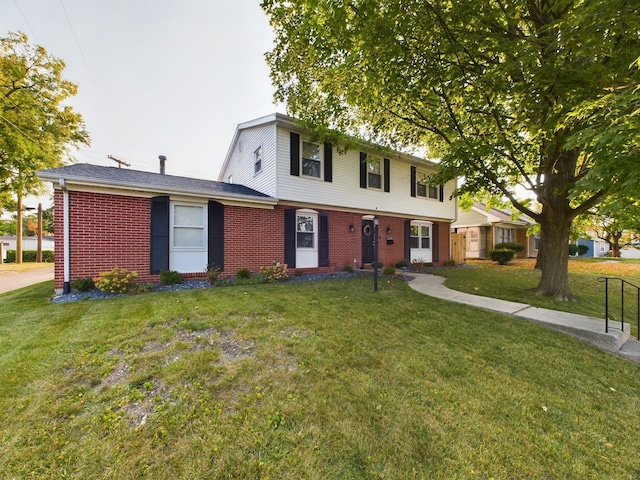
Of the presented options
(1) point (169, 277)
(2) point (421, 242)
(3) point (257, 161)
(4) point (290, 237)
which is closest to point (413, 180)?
(2) point (421, 242)

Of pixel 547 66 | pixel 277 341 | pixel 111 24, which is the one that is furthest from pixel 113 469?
pixel 111 24

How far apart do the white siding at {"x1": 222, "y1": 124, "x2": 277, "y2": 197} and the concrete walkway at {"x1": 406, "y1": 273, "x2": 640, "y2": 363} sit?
6.63 meters

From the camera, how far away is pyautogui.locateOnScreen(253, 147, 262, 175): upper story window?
10459mm

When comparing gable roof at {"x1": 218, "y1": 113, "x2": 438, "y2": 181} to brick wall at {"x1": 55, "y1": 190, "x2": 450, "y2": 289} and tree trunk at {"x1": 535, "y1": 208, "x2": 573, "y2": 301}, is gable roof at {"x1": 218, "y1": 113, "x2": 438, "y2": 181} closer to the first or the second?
brick wall at {"x1": 55, "y1": 190, "x2": 450, "y2": 289}

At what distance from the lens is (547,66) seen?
15.6 ft

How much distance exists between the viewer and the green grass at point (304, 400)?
1895 millimetres

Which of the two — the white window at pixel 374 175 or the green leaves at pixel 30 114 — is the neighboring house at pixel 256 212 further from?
the green leaves at pixel 30 114

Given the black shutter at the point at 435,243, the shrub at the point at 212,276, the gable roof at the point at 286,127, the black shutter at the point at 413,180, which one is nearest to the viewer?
the shrub at the point at 212,276

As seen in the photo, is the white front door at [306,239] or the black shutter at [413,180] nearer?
the white front door at [306,239]

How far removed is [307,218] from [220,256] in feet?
12.0

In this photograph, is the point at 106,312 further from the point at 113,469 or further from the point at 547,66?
the point at 547,66

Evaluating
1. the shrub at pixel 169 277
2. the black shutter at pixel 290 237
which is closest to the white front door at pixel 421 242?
the black shutter at pixel 290 237

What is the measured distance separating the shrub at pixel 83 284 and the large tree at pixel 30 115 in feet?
42.3

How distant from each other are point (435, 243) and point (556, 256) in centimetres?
775
